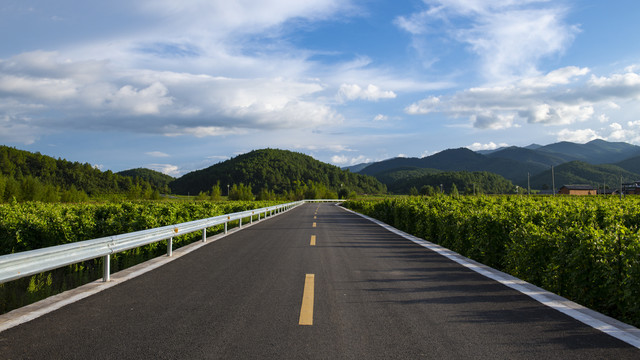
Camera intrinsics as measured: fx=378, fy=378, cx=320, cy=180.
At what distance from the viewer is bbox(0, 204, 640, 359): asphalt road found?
11.1 ft

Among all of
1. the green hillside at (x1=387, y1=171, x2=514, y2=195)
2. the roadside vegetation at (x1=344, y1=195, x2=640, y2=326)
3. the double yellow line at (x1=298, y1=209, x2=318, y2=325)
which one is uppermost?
the green hillside at (x1=387, y1=171, x2=514, y2=195)

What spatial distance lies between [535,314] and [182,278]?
17.4ft

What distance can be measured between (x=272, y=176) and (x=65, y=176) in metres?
72.4

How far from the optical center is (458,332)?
388cm

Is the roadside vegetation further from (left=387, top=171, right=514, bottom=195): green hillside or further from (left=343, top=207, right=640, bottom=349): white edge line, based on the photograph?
(left=387, top=171, right=514, bottom=195): green hillside

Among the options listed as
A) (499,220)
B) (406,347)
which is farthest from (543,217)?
(406,347)

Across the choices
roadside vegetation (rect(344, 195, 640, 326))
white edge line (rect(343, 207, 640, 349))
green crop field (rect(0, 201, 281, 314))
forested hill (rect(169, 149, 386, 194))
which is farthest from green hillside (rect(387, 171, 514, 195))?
white edge line (rect(343, 207, 640, 349))

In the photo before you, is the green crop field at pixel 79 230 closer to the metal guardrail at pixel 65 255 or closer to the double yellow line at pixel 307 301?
the metal guardrail at pixel 65 255

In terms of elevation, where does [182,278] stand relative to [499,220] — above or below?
below

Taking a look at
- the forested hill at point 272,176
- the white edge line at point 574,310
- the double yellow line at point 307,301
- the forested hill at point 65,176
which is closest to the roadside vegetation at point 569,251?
the white edge line at point 574,310

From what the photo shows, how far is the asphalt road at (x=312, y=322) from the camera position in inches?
134

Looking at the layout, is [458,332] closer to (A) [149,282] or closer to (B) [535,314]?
(B) [535,314]

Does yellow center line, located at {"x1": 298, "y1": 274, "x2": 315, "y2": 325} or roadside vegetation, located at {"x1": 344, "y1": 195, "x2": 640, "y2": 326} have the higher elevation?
roadside vegetation, located at {"x1": 344, "y1": 195, "x2": 640, "y2": 326}

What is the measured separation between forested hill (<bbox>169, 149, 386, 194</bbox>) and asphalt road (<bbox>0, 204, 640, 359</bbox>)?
455 feet
